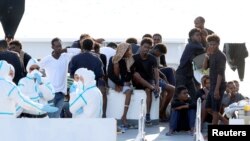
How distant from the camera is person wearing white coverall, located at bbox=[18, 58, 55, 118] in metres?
19.3

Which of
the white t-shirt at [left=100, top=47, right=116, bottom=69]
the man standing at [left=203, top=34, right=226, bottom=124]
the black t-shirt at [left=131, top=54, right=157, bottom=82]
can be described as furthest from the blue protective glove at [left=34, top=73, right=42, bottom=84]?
the white t-shirt at [left=100, top=47, right=116, bottom=69]

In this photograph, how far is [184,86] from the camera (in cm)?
2102

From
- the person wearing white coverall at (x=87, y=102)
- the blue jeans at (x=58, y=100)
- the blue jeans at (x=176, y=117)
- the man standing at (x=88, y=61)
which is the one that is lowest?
the blue jeans at (x=176, y=117)

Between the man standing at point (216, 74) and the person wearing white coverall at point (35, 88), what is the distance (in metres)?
2.20

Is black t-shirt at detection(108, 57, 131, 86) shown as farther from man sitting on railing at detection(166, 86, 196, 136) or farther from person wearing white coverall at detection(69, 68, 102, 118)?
person wearing white coverall at detection(69, 68, 102, 118)

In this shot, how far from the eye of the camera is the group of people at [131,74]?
19984mm

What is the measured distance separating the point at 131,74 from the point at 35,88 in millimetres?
2305

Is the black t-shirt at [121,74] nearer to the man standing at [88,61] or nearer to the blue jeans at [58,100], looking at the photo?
the man standing at [88,61]

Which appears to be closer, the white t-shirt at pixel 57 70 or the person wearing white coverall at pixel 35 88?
the person wearing white coverall at pixel 35 88

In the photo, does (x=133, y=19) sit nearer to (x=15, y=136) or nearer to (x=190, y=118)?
(x=190, y=118)

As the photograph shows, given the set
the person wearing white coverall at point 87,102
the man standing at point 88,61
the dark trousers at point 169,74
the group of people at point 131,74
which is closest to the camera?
the person wearing white coverall at point 87,102

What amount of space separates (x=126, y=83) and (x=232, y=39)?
10.5 meters

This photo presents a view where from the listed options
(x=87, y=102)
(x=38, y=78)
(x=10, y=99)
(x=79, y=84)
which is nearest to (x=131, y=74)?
(x=38, y=78)

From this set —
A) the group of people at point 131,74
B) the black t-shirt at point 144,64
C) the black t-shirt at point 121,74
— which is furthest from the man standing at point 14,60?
the black t-shirt at point 144,64
